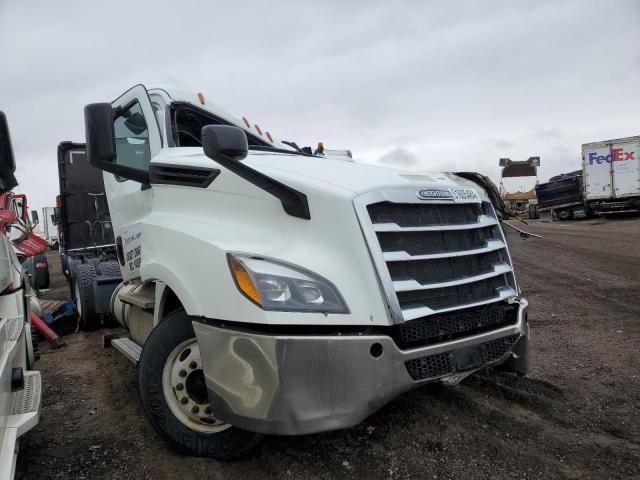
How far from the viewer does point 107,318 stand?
23.3 feet

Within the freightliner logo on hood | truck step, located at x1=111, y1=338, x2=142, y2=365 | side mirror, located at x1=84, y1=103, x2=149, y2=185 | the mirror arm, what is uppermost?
side mirror, located at x1=84, y1=103, x2=149, y2=185

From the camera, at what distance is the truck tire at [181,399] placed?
281cm

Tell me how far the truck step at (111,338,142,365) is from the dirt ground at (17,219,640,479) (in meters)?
0.41

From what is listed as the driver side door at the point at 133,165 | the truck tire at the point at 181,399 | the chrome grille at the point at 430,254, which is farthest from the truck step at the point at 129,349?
the chrome grille at the point at 430,254

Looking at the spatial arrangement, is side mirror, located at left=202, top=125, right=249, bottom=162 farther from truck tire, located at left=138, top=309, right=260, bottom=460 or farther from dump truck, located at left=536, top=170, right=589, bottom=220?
dump truck, located at left=536, top=170, right=589, bottom=220

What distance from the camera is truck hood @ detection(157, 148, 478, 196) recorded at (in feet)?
9.26

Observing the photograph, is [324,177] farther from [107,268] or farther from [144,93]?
[107,268]

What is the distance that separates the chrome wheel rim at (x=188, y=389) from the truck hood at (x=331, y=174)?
110 cm

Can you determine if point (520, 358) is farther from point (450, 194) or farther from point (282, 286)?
point (282, 286)

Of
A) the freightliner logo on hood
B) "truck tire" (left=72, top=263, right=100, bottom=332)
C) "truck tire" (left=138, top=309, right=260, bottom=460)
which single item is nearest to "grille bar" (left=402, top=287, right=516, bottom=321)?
the freightliner logo on hood

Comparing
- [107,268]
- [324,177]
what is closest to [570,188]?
[107,268]

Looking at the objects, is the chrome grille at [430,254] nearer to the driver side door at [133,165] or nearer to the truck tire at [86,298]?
the driver side door at [133,165]

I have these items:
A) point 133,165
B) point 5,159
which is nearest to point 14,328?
point 5,159

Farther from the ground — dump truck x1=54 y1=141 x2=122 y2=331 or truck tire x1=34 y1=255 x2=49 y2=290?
dump truck x1=54 y1=141 x2=122 y2=331
